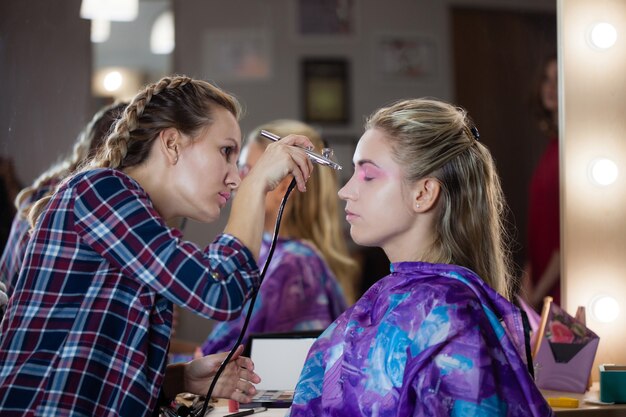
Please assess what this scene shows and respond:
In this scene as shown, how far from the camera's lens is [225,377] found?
1387 mm

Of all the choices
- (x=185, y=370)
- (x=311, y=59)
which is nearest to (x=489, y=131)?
(x=311, y=59)

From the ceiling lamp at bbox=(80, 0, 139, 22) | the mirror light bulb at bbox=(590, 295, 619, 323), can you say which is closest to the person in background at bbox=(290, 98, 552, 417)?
the mirror light bulb at bbox=(590, 295, 619, 323)

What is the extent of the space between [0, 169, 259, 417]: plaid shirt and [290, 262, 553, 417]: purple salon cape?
25cm

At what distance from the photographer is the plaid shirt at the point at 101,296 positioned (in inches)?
44.2

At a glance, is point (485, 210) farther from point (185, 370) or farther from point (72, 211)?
point (72, 211)

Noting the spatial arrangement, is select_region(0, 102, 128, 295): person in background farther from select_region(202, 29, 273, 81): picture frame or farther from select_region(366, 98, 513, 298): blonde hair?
select_region(202, 29, 273, 81): picture frame

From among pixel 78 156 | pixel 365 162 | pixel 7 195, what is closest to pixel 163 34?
pixel 7 195

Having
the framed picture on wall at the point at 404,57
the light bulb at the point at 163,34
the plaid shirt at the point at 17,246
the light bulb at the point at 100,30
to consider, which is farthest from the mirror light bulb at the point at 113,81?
the framed picture on wall at the point at 404,57

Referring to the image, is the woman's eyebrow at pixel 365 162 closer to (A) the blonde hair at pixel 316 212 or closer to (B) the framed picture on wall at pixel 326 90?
(A) the blonde hair at pixel 316 212

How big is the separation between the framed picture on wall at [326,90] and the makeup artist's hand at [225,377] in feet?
6.42

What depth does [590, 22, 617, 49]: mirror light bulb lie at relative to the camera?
6.40 ft

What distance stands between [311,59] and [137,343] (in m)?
2.25

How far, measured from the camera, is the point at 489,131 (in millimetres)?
2990

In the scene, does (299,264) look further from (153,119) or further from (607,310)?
(153,119)
